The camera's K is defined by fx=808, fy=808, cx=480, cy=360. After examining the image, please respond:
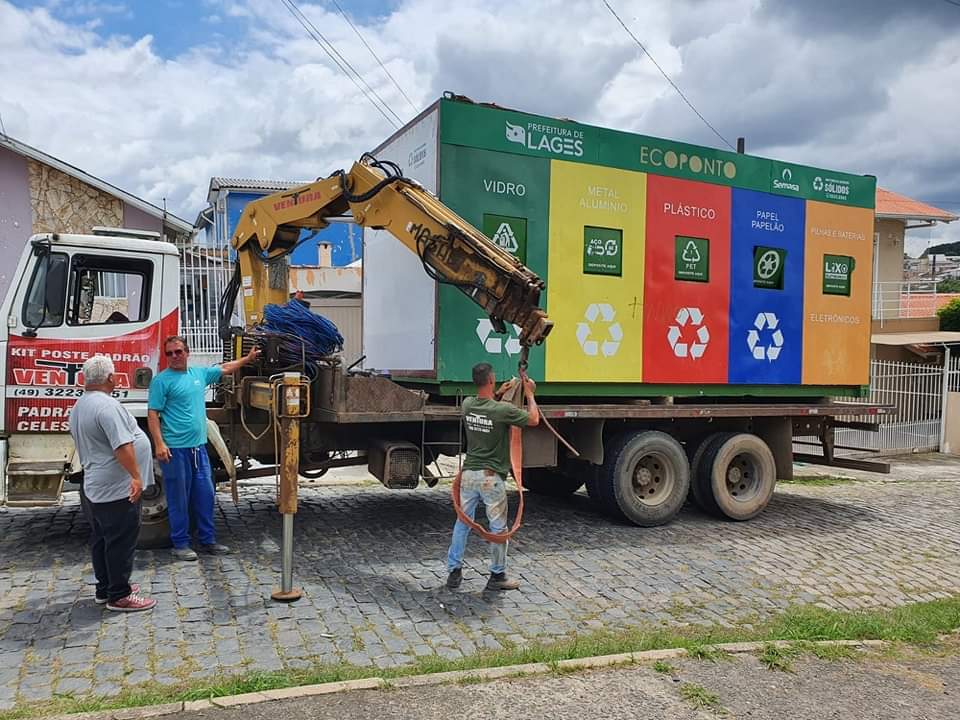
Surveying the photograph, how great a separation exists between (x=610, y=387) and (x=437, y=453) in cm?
195

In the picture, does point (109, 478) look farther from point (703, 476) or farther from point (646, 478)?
point (703, 476)

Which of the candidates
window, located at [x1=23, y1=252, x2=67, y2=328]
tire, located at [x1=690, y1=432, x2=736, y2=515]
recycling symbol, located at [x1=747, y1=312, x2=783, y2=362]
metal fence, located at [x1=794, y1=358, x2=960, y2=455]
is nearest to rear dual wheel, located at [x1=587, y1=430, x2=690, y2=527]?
tire, located at [x1=690, y1=432, x2=736, y2=515]

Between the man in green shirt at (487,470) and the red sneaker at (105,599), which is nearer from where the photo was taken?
the red sneaker at (105,599)

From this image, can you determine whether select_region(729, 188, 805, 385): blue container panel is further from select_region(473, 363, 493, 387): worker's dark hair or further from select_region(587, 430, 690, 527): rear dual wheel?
select_region(473, 363, 493, 387): worker's dark hair

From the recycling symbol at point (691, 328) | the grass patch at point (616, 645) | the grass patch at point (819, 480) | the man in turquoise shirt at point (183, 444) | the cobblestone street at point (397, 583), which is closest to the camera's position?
the grass patch at point (616, 645)

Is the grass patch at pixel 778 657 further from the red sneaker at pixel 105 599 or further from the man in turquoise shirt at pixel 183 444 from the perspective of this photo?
the man in turquoise shirt at pixel 183 444

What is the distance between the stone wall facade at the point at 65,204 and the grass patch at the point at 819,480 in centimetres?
1377

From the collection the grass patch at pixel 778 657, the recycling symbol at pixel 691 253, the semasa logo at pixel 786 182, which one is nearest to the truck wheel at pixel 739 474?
the recycling symbol at pixel 691 253

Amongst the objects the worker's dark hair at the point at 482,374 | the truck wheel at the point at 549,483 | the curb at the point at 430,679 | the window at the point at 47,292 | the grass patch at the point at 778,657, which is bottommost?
the grass patch at the point at 778,657

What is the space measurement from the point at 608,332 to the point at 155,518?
15.1ft

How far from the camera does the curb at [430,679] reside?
12.8 feet

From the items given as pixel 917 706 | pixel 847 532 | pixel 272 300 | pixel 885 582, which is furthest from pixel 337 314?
pixel 917 706

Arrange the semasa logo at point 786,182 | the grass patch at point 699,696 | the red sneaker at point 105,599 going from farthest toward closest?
the semasa logo at point 786,182, the red sneaker at point 105,599, the grass patch at point 699,696

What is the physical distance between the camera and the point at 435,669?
4.57 meters
